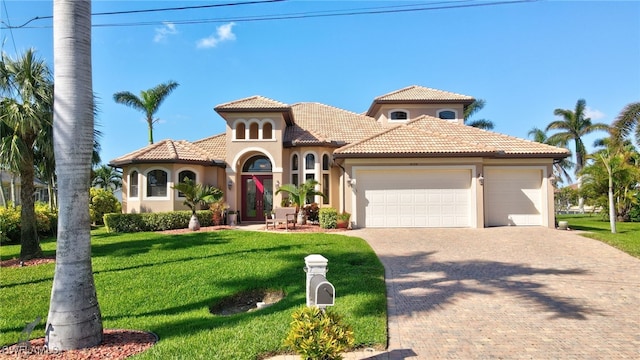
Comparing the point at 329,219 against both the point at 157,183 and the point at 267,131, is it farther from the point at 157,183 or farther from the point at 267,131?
the point at 157,183

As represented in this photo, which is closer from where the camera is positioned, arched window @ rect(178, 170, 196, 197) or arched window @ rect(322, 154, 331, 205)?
Answer: arched window @ rect(178, 170, 196, 197)

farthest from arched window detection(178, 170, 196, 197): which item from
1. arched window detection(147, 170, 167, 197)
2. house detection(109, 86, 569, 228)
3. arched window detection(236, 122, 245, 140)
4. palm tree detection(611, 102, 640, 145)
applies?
palm tree detection(611, 102, 640, 145)

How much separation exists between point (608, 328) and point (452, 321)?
253 centimetres

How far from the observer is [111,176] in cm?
5619

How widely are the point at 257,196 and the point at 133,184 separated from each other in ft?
22.6

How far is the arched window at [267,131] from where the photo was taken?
70.3 feet

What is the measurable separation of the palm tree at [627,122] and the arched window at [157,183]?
2516 centimetres

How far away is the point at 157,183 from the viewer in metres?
19.6

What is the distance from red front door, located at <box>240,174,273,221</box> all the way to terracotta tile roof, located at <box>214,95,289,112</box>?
4039 millimetres

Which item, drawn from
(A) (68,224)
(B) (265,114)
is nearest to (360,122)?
(B) (265,114)

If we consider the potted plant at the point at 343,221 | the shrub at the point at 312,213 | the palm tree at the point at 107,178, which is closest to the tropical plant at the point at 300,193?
the shrub at the point at 312,213

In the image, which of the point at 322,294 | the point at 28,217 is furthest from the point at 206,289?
the point at 28,217

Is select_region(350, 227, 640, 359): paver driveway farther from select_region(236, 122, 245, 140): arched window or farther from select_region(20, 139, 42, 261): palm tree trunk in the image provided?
select_region(236, 122, 245, 140): arched window

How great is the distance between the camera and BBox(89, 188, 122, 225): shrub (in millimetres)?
23375
